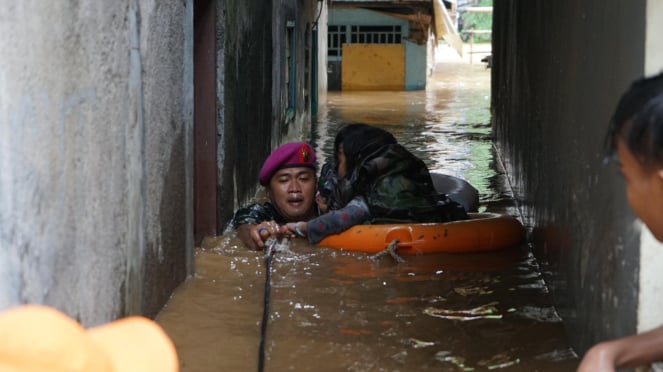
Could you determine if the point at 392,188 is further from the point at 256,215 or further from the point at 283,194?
the point at 256,215

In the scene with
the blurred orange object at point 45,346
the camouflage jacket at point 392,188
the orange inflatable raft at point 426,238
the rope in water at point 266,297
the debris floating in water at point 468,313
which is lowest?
the debris floating in water at point 468,313

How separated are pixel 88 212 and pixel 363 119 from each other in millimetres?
13059

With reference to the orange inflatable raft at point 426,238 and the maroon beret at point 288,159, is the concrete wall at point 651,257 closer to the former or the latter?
the orange inflatable raft at point 426,238

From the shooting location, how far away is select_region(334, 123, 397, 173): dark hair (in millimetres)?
6879

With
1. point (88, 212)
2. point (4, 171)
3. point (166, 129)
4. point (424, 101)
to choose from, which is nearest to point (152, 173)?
point (166, 129)

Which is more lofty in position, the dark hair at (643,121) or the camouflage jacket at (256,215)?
the dark hair at (643,121)

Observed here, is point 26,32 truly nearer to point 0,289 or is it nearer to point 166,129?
point 0,289

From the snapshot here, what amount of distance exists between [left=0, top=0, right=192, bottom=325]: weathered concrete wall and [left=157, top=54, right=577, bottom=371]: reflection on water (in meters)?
0.36

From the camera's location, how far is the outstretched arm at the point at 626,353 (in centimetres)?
264

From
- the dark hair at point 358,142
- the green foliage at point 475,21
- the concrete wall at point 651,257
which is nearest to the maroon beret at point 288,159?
the dark hair at point 358,142

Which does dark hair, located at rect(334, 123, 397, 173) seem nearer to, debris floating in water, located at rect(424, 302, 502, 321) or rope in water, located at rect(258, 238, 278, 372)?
rope in water, located at rect(258, 238, 278, 372)

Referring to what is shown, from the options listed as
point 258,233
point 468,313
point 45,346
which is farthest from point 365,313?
point 45,346

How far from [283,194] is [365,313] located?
72.9 inches

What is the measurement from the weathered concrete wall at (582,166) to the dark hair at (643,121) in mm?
871
